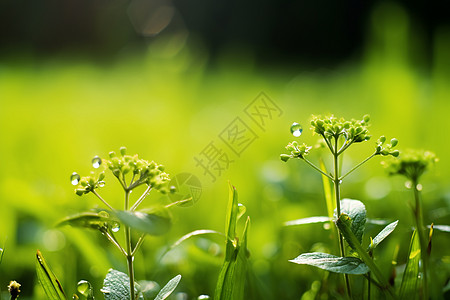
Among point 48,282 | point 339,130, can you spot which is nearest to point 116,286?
point 48,282

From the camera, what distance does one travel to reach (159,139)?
9.89 feet

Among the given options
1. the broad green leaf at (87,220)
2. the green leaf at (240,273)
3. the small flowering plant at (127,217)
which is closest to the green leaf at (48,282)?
the small flowering plant at (127,217)

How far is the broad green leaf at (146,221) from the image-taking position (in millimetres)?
673

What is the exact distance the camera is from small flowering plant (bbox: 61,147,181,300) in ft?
2.29

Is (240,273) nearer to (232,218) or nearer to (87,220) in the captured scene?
(232,218)

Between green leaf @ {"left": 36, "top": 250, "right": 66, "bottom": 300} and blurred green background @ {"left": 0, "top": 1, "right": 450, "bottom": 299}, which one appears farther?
blurred green background @ {"left": 0, "top": 1, "right": 450, "bottom": 299}

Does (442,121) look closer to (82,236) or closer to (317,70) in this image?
(82,236)

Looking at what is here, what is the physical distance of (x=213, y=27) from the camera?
9914 millimetres

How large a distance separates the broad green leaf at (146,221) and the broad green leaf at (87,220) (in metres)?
0.05

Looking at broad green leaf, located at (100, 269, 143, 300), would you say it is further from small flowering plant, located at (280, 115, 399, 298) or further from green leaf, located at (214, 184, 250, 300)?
small flowering plant, located at (280, 115, 399, 298)

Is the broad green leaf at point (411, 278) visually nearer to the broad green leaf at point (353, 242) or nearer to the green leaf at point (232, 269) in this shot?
the broad green leaf at point (353, 242)

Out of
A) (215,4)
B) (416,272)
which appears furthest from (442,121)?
(215,4)

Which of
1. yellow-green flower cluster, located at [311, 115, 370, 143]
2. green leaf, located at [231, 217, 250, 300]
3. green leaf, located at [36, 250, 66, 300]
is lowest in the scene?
green leaf, located at [36, 250, 66, 300]

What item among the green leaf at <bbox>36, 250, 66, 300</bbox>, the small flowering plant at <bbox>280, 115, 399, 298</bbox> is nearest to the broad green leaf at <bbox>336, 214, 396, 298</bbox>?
the small flowering plant at <bbox>280, 115, 399, 298</bbox>
